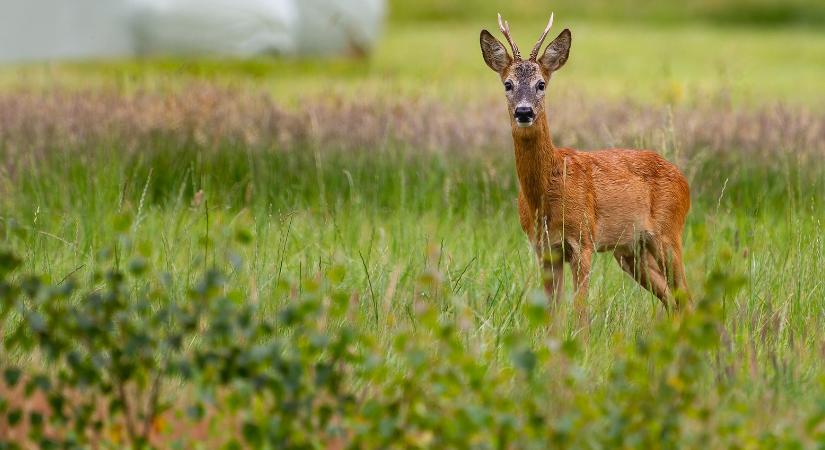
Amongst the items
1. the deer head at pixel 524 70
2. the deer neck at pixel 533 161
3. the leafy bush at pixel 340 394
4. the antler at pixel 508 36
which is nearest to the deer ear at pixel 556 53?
the deer head at pixel 524 70

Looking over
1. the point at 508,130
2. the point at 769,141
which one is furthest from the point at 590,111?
the point at 769,141

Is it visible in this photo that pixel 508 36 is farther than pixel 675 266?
No

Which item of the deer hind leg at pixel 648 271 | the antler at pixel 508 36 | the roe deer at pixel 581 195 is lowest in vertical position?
the deer hind leg at pixel 648 271

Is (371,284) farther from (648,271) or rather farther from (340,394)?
(340,394)

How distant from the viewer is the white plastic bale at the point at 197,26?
1694cm

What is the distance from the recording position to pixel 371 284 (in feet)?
19.3

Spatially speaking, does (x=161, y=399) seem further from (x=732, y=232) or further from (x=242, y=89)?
(x=242, y=89)

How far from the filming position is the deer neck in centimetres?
616

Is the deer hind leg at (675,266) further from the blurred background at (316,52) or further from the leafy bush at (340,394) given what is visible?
the blurred background at (316,52)

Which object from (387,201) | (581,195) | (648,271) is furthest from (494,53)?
(387,201)

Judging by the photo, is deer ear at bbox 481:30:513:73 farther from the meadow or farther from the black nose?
the meadow

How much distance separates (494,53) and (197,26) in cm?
1121

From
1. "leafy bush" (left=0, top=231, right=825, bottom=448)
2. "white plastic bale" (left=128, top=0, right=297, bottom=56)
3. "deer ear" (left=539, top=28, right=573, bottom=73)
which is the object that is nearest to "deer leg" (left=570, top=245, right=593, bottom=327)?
"deer ear" (left=539, top=28, right=573, bottom=73)

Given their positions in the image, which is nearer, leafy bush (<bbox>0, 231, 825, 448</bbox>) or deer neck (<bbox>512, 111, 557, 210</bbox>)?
leafy bush (<bbox>0, 231, 825, 448</bbox>)
